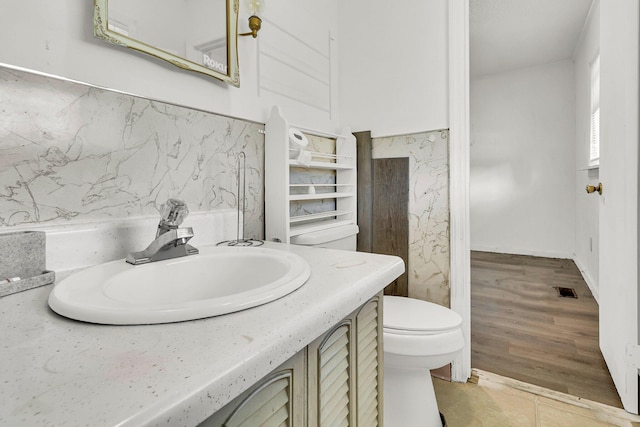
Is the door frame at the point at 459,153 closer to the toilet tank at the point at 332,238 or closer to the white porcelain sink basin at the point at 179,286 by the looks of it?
the toilet tank at the point at 332,238

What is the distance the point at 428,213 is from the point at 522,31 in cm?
299

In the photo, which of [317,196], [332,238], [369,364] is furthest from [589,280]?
[369,364]

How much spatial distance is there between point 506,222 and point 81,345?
4.95 m

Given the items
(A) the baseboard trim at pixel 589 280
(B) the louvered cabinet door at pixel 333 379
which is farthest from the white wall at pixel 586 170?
(B) the louvered cabinet door at pixel 333 379

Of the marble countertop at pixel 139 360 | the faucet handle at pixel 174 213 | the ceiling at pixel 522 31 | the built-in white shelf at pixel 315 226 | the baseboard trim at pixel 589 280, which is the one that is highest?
the ceiling at pixel 522 31

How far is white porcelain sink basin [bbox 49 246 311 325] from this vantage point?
49 cm

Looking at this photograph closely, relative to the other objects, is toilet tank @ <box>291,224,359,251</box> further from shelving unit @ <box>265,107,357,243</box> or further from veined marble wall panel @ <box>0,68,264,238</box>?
veined marble wall panel @ <box>0,68,264,238</box>

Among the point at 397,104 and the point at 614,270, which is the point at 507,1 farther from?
the point at 614,270

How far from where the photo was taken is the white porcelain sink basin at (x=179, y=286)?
0.49 m

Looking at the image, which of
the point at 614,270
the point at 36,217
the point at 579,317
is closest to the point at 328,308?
the point at 36,217

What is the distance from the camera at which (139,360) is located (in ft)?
1.29

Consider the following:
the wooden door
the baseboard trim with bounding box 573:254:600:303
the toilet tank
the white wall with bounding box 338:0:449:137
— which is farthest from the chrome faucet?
the baseboard trim with bounding box 573:254:600:303

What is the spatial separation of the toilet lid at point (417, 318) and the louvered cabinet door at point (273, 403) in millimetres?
732

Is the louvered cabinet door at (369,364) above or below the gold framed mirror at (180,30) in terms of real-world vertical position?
below
